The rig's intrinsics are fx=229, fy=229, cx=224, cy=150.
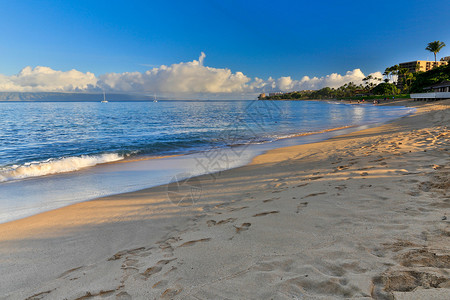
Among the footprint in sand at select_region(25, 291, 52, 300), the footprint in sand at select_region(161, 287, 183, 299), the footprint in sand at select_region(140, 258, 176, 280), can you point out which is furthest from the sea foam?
the footprint in sand at select_region(161, 287, 183, 299)

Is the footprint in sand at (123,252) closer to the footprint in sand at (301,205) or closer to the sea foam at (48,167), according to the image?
the footprint in sand at (301,205)

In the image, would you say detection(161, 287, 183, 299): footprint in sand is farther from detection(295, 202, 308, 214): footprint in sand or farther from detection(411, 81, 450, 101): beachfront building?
detection(411, 81, 450, 101): beachfront building

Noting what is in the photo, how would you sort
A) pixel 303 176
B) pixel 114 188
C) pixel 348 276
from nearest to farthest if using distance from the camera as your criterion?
pixel 348 276
pixel 303 176
pixel 114 188

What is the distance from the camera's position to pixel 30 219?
5.49 meters

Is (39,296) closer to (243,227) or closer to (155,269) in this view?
(155,269)

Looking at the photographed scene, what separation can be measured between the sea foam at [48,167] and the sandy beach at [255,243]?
5.67m

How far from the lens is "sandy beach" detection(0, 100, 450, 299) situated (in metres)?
2.32

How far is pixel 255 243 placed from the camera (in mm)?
3270

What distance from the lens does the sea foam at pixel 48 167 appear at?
31.9 feet

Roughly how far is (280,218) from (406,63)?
26015 centimetres

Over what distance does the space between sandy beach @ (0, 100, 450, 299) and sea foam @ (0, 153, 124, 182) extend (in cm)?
567

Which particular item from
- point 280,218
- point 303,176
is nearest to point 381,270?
point 280,218

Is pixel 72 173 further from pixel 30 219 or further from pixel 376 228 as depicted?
pixel 376 228

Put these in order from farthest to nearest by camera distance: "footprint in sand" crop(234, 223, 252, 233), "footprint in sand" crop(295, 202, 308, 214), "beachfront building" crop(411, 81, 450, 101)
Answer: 1. "beachfront building" crop(411, 81, 450, 101)
2. "footprint in sand" crop(295, 202, 308, 214)
3. "footprint in sand" crop(234, 223, 252, 233)
